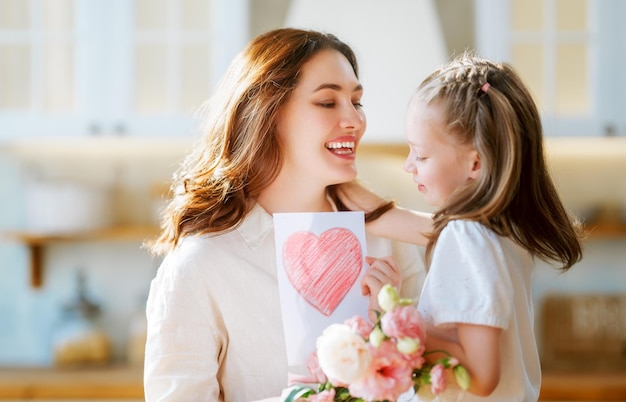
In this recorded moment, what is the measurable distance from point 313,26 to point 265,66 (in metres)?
1.75

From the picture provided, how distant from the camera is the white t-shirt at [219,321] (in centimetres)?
153

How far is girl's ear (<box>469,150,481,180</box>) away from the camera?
133 centimetres

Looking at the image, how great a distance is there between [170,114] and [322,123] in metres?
1.86

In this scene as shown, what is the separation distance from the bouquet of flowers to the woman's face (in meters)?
0.47

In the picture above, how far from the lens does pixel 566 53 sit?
3.37m

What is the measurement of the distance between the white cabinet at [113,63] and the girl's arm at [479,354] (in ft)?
7.38

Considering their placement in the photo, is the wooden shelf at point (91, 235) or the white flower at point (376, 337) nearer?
the white flower at point (376, 337)

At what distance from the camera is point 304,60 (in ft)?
5.42

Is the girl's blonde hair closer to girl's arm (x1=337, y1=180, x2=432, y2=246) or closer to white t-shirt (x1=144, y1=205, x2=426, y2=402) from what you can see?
girl's arm (x1=337, y1=180, x2=432, y2=246)

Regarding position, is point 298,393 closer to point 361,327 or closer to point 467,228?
point 361,327

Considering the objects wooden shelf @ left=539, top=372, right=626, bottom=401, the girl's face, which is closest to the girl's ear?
the girl's face

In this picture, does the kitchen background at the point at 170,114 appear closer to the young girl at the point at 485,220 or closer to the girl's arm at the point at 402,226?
the girl's arm at the point at 402,226

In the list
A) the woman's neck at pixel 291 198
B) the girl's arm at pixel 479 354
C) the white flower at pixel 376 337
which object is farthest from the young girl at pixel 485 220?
the woman's neck at pixel 291 198

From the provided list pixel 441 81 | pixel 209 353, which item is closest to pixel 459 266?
pixel 441 81
